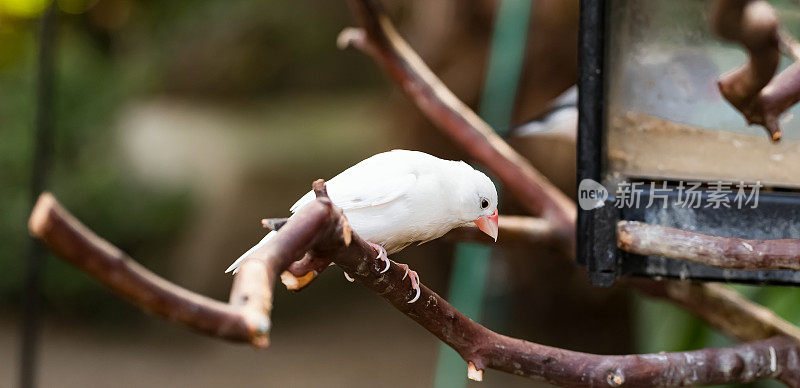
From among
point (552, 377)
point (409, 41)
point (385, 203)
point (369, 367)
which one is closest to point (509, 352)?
point (552, 377)

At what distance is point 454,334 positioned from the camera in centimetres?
80

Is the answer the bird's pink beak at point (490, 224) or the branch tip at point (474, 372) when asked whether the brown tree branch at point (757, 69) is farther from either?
the branch tip at point (474, 372)

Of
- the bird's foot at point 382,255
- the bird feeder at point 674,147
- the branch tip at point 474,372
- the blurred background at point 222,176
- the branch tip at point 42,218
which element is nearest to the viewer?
the branch tip at point 42,218

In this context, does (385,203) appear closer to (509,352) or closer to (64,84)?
(509,352)

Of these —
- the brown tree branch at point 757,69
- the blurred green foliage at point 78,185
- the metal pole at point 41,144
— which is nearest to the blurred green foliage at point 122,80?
the blurred green foliage at point 78,185

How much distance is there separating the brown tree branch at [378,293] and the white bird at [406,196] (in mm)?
44

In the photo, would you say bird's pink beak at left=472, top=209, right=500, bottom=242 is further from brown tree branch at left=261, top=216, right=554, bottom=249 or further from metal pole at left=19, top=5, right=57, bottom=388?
metal pole at left=19, top=5, right=57, bottom=388

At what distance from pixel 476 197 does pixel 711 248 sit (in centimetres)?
24

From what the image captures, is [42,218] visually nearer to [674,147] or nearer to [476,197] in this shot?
[476,197]

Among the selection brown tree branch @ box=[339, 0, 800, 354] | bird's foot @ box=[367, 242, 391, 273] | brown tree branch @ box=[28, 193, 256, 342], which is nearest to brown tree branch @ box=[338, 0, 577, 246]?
brown tree branch @ box=[339, 0, 800, 354]

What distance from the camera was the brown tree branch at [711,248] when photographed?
0.76 m

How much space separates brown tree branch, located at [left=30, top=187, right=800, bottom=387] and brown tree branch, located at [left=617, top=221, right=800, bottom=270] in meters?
0.13

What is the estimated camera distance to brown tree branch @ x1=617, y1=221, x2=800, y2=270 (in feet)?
2.51

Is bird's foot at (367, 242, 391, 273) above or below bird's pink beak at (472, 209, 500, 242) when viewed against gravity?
below
